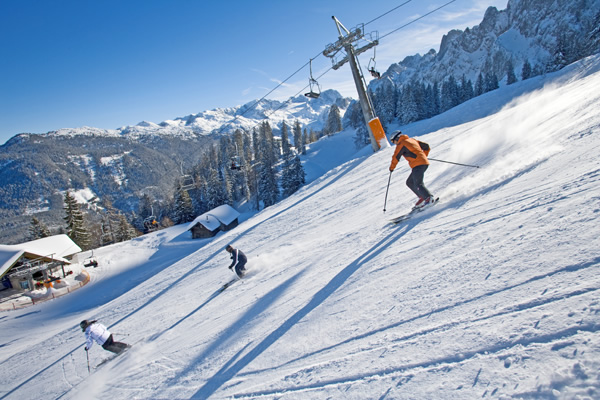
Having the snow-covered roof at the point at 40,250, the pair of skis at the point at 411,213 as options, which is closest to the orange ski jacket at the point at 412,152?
the pair of skis at the point at 411,213

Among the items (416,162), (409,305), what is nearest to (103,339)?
(409,305)

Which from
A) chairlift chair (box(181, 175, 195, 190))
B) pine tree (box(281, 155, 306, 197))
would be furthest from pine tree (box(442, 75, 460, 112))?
chairlift chair (box(181, 175, 195, 190))

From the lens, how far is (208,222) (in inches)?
1470

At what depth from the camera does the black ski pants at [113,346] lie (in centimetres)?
727

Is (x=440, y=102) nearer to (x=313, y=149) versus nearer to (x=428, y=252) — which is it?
(x=313, y=149)

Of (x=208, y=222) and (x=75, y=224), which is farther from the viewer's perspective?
(x=75, y=224)

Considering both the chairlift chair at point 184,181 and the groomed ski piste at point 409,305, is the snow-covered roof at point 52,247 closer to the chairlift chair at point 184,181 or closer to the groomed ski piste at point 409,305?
the chairlift chair at point 184,181

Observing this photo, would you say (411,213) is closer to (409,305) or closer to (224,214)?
(409,305)

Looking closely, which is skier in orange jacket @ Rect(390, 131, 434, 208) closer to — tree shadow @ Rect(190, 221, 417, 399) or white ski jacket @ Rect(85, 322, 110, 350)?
tree shadow @ Rect(190, 221, 417, 399)

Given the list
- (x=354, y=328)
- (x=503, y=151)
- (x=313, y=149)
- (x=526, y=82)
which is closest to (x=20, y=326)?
(x=354, y=328)

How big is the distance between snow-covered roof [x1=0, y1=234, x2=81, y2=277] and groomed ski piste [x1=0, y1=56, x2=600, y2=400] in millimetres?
22303

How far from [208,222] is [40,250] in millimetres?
16730

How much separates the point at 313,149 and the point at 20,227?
20229 cm

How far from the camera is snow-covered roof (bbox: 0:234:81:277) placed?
2659 centimetres
